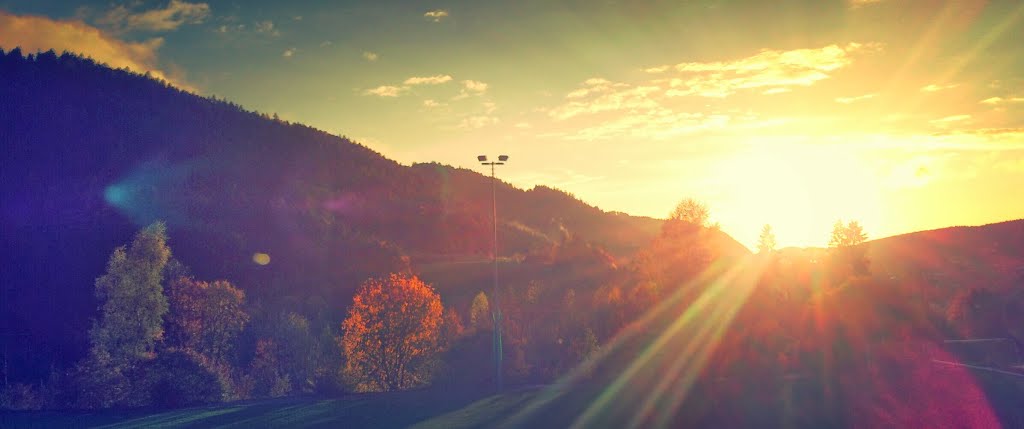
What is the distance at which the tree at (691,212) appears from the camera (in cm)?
7475

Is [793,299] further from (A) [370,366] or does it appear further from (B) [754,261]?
(A) [370,366]

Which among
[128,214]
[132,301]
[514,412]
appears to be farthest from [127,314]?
[128,214]

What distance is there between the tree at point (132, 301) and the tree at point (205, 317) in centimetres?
779

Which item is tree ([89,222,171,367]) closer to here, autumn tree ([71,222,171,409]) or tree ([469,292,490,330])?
autumn tree ([71,222,171,409])

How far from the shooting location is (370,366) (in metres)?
67.2

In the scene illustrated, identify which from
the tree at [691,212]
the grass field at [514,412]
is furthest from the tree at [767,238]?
the grass field at [514,412]

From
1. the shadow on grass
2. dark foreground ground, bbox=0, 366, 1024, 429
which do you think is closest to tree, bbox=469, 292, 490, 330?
dark foreground ground, bbox=0, 366, 1024, 429

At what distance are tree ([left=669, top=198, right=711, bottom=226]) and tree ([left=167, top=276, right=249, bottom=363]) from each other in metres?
47.9

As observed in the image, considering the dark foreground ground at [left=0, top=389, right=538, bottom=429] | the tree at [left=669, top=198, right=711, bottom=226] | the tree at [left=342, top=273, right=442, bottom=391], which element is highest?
the tree at [left=669, top=198, right=711, bottom=226]

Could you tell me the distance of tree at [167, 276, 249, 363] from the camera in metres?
71.1

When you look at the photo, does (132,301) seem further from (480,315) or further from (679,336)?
(679,336)

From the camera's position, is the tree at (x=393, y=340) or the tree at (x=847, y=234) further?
the tree at (x=847, y=234)

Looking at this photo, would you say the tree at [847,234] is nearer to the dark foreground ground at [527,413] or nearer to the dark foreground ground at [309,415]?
the dark foreground ground at [527,413]

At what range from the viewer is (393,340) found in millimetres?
67812
